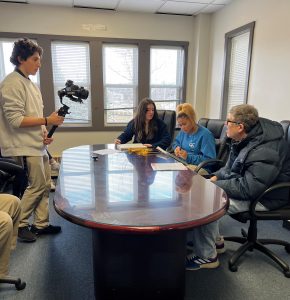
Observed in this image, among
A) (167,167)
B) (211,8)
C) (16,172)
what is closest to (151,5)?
(211,8)

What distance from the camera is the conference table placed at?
1014 mm

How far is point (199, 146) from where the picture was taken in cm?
243

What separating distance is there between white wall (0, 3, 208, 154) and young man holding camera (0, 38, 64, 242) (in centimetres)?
212

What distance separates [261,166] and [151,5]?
9.94 ft

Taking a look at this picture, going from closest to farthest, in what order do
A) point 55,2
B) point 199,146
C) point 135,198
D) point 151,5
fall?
point 135,198 → point 199,146 → point 55,2 → point 151,5

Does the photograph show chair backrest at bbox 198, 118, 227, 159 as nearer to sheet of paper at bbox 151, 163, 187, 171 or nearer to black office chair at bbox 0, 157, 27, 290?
sheet of paper at bbox 151, 163, 187, 171

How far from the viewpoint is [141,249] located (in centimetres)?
124

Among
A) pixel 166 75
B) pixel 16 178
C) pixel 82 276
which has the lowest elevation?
pixel 82 276

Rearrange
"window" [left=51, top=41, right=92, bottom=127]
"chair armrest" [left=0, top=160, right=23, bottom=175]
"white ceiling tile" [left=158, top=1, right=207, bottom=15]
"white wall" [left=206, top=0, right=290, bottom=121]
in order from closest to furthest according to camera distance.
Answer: "chair armrest" [left=0, top=160, right=23, bottom=175] → "white wall" [left=206, top=0, right=290, bottom=121] → "white ceiling tile" [left=158, top=1, right=207, bottom=15] → "window" [left=51, top=41, right=92, bottom=127]

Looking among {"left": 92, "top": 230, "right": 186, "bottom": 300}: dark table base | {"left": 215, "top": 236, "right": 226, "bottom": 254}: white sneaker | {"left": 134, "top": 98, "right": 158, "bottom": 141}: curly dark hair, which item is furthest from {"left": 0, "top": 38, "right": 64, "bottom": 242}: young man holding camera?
{"left": 215, "top": 236, "right": 226, "bottom": 254}: white sneaker

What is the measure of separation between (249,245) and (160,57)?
323cm

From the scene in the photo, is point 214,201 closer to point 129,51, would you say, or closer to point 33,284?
point 33,284

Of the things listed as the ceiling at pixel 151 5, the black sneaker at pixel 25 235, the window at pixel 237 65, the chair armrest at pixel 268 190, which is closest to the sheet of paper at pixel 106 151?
the black sneaker at pixel 25 235

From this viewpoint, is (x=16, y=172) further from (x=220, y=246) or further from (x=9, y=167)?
(x=220, y=246)
